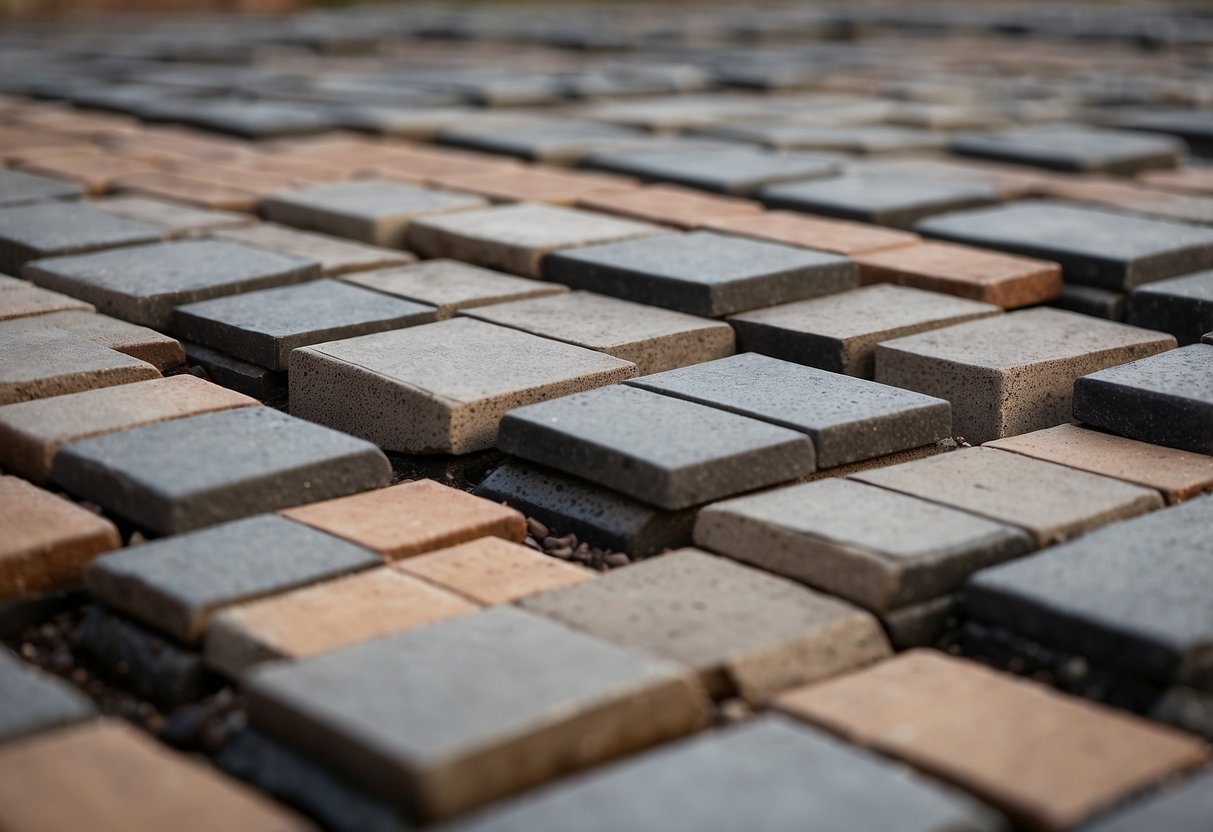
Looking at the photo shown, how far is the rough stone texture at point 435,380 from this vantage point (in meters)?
2.45

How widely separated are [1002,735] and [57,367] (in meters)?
1.77

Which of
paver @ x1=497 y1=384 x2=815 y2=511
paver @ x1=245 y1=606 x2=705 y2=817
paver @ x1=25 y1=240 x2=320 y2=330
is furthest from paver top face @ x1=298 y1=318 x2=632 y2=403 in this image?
paver @ x1=245 y1=606 x2=705 y2=817

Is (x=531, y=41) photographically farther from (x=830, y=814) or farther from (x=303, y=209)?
(x=830, y=814)

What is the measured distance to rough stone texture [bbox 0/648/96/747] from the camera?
1.49m

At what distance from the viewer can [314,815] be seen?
4.84ft

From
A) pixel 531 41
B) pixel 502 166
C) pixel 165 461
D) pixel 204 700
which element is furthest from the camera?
pixel 531 41

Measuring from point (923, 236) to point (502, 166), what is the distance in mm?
1481

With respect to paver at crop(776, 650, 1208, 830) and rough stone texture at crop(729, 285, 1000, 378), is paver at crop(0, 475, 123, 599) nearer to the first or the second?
paver at crop(776, 650, 1208, 830)

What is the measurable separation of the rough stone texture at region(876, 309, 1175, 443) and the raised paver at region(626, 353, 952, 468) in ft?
0.76

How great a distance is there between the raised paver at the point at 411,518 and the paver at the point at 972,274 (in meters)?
1.41

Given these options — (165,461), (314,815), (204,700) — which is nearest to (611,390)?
(165,461)

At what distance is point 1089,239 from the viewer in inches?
136

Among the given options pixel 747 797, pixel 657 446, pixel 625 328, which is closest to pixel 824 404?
pixel 657 446

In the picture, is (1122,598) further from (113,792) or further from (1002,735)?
(113,792)
